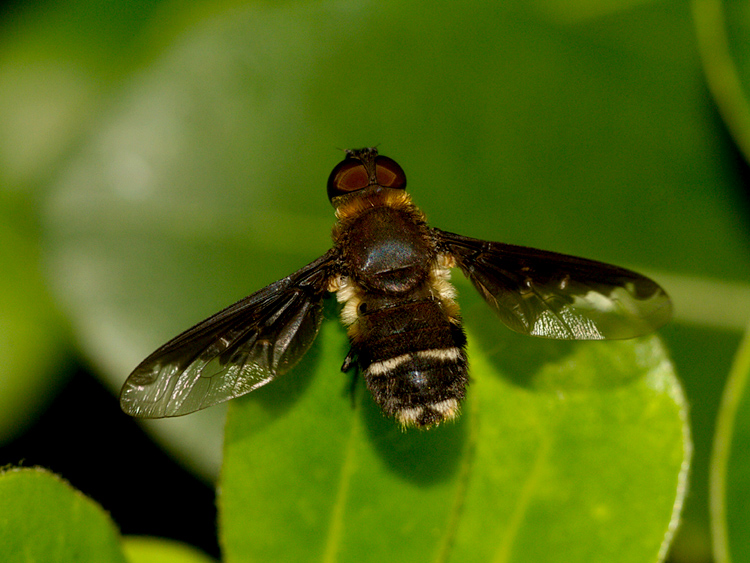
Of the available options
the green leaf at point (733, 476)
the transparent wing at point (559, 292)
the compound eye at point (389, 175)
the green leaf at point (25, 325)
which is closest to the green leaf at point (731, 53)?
the transparent wing at point (559, 292)

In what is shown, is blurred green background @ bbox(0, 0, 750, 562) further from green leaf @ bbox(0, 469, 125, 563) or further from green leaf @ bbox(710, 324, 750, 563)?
green leaf @ bbox(0, 469, 125, 563)

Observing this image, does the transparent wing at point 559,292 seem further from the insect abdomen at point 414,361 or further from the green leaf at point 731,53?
the green leaf at point 731,53

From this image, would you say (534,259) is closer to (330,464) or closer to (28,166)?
(330,464)

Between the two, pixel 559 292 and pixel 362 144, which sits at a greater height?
pixel 362 144

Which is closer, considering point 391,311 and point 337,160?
point 391,311

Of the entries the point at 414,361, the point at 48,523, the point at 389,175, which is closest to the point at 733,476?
the point at 414,361

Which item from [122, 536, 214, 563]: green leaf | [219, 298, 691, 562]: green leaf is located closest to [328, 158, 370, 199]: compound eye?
[219, 298, 691, 562]: green leaf

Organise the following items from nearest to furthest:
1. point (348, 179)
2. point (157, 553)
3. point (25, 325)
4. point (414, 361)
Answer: point (414, 361)
point (157, 553)
point (348, 179)
point (25, 325)

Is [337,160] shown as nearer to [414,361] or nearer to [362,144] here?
[362,144]

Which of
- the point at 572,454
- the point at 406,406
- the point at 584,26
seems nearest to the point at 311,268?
the point at 406,406
